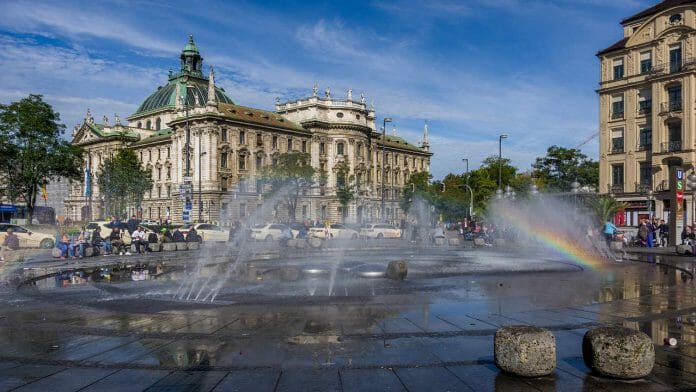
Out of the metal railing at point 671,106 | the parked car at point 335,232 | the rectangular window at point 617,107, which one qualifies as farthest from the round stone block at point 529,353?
the rectangular window at point 617,107

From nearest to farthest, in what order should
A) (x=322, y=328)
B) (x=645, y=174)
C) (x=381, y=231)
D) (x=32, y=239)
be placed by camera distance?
(x=322, y=328) < (x=32, y=239) < (x=381, y=231) < (x=645, y=174)

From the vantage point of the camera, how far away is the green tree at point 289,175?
83.8 meters

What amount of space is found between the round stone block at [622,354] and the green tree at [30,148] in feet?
228

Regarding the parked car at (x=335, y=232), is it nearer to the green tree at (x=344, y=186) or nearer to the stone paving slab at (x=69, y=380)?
the green tree at (x=344, y=186)

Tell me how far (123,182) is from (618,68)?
63.2 m

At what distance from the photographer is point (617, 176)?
57781 millimetres

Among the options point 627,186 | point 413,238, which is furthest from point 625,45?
point 413,238

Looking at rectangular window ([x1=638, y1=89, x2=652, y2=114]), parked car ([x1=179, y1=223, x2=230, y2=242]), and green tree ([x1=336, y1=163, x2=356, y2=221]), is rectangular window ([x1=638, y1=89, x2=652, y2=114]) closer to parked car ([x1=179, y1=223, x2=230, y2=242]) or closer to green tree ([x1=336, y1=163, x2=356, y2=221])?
parked car ([x1=179, y1=223, x2=230, y2=242])

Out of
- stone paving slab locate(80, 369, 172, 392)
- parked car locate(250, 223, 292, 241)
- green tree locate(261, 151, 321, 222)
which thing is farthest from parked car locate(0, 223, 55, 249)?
green tree locate(261, 151, 321, 222)

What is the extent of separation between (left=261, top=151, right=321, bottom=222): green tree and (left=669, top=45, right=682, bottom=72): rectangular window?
4792 cm

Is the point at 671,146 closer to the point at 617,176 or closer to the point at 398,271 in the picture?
the point at 617,176

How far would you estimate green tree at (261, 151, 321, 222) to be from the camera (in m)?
83.8

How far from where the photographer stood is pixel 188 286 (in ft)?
53.5

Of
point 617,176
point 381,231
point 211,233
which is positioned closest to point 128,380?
point 211,233
